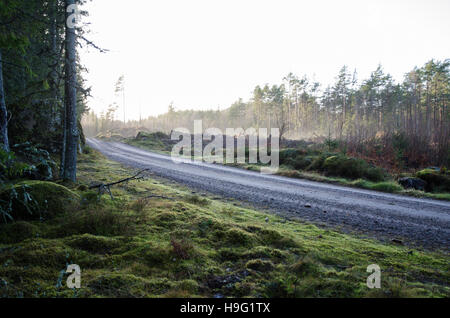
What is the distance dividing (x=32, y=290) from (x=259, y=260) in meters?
2.43

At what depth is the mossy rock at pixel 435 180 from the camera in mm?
10795

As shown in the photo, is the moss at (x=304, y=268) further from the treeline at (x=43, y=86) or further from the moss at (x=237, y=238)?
the treeline at (x=43, y=86)

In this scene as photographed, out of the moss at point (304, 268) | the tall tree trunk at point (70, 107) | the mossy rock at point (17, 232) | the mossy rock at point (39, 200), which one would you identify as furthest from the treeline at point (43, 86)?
the moss at point (304, 268)

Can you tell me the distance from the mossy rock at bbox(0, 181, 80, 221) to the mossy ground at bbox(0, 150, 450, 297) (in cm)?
19

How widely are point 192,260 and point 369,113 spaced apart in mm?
59296

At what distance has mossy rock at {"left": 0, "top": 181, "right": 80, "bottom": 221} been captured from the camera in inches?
149

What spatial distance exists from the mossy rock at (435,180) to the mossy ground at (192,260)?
9.11 metres

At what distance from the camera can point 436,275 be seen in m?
3.14

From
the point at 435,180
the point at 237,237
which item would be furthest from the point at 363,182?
the point at 237,237

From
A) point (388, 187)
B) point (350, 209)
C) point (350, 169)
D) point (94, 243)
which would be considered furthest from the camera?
point (350, 169)

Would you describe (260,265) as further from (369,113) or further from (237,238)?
(369,113)

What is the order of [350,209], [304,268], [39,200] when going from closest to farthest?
[304,268]
[39,200]
[350,209]

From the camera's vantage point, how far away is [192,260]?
3.03 metres
